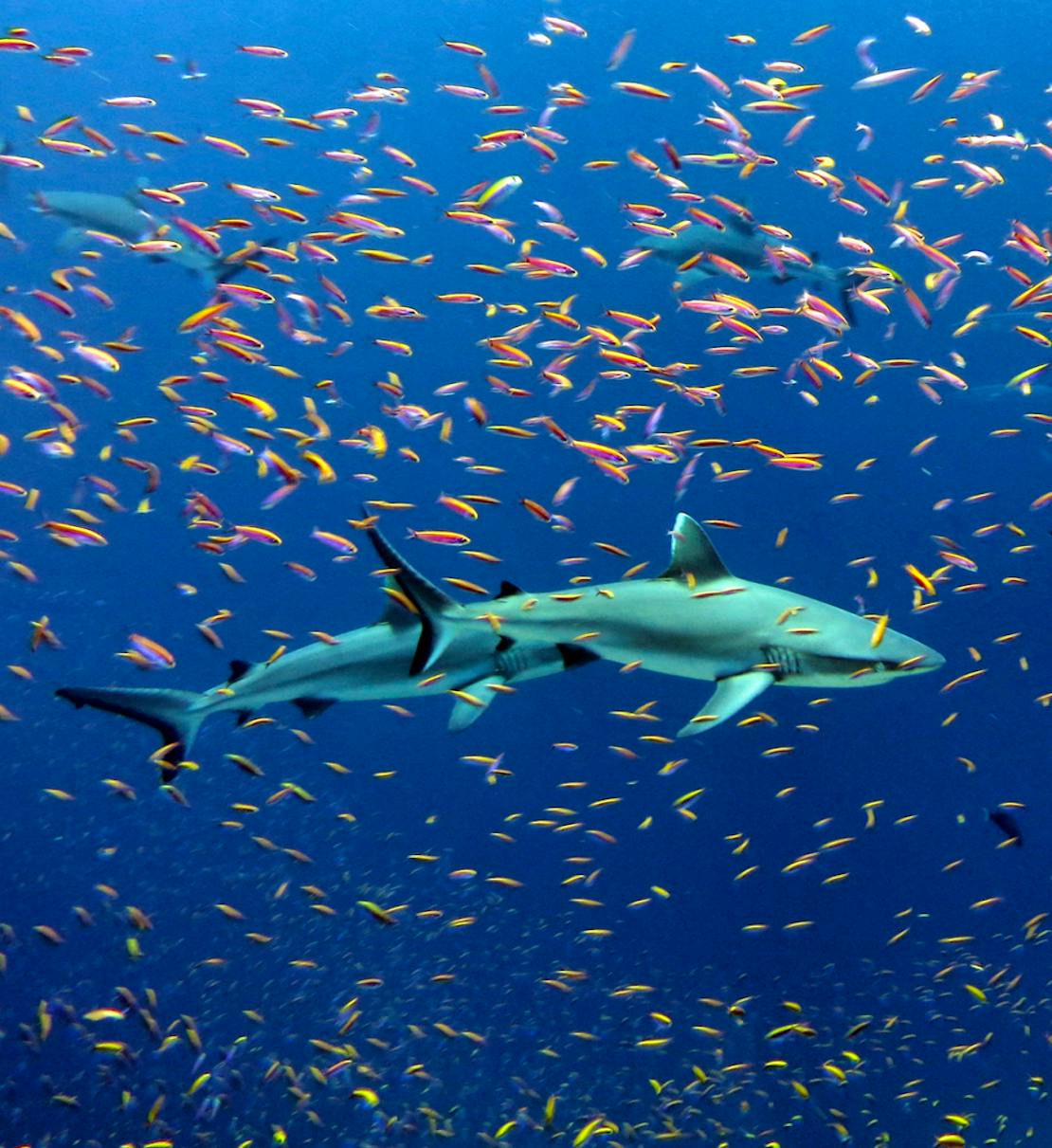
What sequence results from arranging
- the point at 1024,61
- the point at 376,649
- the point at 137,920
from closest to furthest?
1. the point at 376,649
2. the point at 137,920
3. the point at 1024,61

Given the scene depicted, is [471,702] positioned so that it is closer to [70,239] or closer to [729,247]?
[729,247]

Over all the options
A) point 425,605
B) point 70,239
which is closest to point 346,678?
point 425,605

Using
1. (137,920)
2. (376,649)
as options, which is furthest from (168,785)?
(376,649)

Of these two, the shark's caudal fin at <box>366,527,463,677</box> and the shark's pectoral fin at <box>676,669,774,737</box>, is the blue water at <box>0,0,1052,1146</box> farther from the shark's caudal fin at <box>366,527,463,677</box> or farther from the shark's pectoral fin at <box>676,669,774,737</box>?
the shark's pectoral fin at <box>676,669,774,737</box>

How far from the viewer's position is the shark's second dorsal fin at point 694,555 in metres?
4.77

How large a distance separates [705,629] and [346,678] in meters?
2.19

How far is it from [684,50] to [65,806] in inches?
628

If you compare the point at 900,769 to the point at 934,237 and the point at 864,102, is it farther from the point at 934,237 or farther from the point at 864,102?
the point at 864,102

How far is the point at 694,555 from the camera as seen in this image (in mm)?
4770

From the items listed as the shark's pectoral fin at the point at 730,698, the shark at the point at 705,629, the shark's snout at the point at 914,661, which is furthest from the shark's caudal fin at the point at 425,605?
the shark's snout at the point at 914,661

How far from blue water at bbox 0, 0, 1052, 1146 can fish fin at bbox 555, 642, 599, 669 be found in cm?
727

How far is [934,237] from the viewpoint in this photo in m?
14.9

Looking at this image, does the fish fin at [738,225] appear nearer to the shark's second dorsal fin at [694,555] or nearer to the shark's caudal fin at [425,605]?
the shark's second dorsal fin at [694,555]

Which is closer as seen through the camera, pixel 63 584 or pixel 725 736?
pixel 725 736
